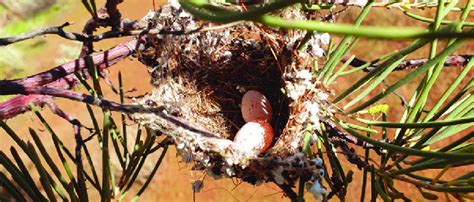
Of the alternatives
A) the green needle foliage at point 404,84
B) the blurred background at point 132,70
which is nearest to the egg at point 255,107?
the green needle foliage at point 404,84

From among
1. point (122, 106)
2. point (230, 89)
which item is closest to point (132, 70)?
point (230, 89)

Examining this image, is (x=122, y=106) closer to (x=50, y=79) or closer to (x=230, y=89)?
(x=50, y=79)

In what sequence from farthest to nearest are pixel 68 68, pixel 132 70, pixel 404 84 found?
pixel 132 70, pixel 68 68, pixel 404 84

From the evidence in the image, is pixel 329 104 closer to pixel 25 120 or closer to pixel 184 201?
pixel 184 201

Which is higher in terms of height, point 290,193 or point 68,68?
point 68,68

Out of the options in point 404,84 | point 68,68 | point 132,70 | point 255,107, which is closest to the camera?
point 404,84

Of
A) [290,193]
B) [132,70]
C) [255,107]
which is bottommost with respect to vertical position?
[290,193]

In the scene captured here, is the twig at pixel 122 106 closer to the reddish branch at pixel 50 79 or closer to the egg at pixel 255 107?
the reddish branch at pixel 50 79

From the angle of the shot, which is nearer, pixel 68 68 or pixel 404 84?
pixel 404 84
